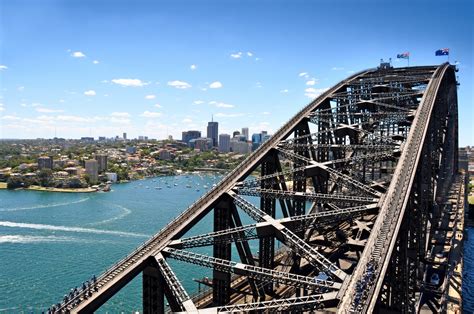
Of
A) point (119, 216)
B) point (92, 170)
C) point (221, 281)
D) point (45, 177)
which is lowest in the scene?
point (119, 216)

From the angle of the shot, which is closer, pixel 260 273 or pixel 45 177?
pixel 260 273

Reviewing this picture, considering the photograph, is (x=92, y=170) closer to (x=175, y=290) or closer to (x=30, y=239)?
(x=30, y=239)

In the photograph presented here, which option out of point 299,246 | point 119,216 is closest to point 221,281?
point 299,246

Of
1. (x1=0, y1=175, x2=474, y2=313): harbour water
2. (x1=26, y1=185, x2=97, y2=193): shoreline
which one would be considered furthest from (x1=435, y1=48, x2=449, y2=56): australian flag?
(x1=26, y1=185, x2=97, y2=193): shoreline

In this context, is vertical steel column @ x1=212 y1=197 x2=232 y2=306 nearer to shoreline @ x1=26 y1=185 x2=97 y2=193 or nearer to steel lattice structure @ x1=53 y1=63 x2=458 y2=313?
steel lattice structure @ x1=53 y1=63 x2=458 y2=313

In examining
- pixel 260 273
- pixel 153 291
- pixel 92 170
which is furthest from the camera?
pixel 92 170

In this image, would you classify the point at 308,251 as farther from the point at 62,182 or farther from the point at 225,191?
the point at 62,182
